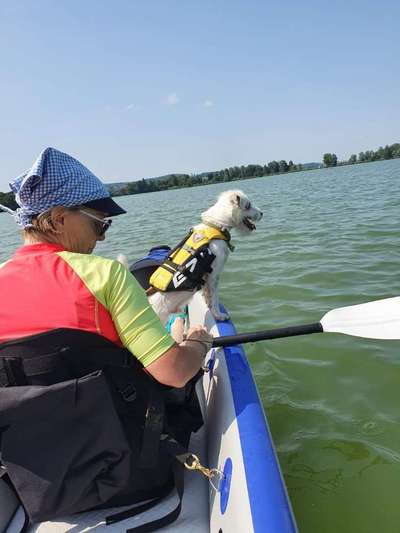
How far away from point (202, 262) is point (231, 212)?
0.89m

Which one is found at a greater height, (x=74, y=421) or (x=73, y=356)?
(x=73, y=356)

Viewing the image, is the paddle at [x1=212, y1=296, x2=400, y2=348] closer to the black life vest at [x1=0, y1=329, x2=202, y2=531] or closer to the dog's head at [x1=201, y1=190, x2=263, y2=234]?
the black life vest at [x1=0, y1=329, x2=202, y2=531]

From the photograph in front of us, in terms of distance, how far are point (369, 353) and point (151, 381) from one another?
11.0ft

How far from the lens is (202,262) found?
5121 millimetres

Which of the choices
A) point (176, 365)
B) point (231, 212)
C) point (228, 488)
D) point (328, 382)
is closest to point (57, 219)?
point (176, 365)

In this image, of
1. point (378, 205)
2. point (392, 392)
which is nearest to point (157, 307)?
point (392, 392)

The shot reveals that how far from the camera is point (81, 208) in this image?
188 centimetres

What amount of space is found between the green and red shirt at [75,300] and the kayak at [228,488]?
29.0 inches

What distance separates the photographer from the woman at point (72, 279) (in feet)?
5.39

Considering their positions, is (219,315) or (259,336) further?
(219,315)

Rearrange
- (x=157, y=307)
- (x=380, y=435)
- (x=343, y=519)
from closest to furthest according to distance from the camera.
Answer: (x=343, y=519) → (x=380, y=435) → (x=157, y=307)

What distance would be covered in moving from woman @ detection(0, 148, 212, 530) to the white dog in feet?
9.18

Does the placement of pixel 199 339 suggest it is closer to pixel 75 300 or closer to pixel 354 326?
pixel 75 300

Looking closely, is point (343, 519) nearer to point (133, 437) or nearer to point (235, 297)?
point (133, 437)
